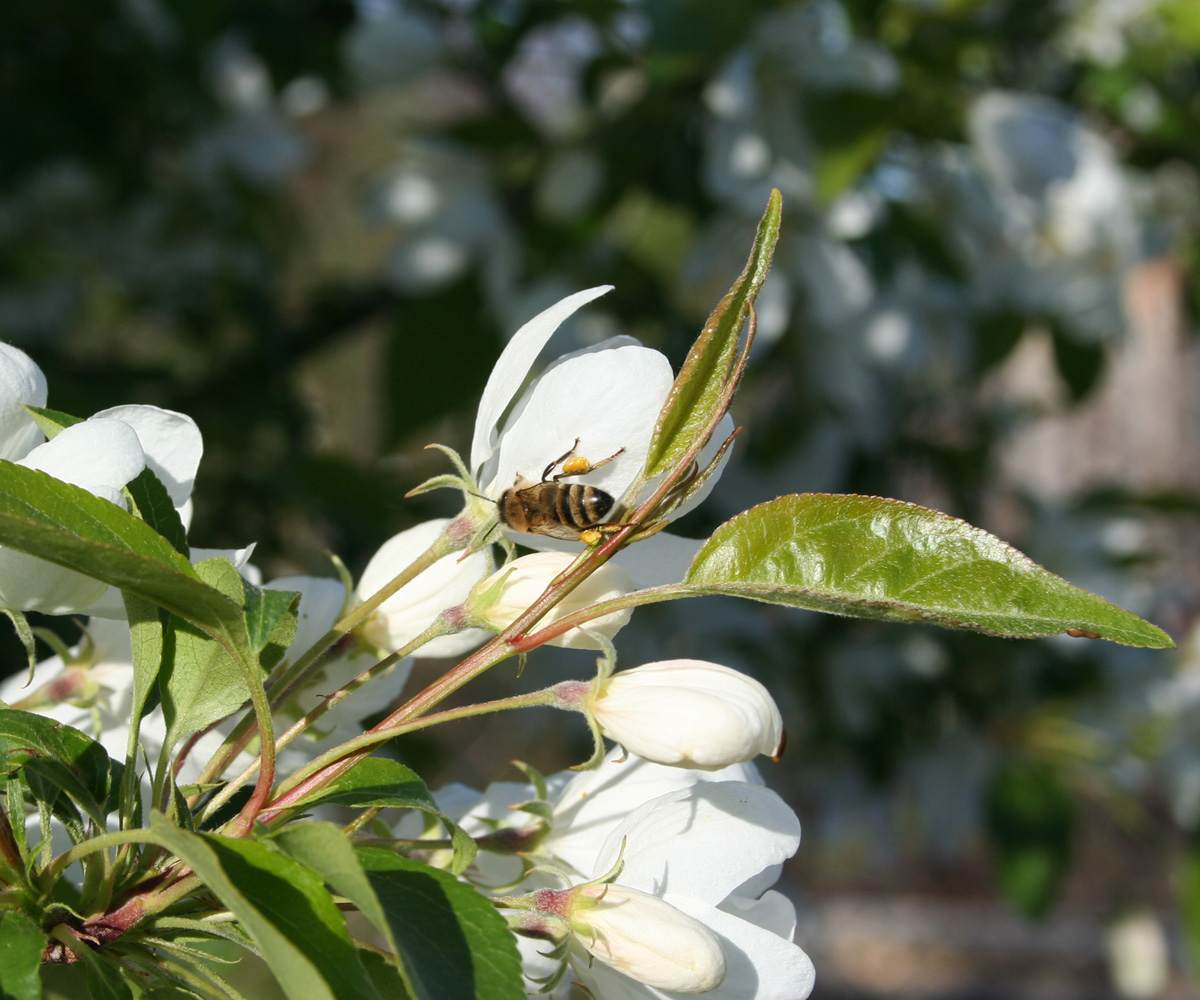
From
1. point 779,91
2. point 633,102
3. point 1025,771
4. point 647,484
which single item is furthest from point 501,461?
point 1025,771

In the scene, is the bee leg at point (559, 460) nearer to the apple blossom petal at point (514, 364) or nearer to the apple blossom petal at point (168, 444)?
the apple blossom petal at point (514, 364)

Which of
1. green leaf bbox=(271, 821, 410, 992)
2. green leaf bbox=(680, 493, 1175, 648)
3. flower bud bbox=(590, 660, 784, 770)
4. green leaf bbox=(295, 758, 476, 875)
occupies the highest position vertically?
green leaf bbox=(680, 493, 1175, 648)

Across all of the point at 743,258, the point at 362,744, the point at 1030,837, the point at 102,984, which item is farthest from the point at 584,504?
the point at 1030,837

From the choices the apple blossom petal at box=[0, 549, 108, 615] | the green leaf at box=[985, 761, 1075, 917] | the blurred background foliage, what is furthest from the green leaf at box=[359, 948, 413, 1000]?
the green leaf at box=[985, 761, 1075, 917]

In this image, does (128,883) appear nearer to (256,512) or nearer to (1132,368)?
(256,512)

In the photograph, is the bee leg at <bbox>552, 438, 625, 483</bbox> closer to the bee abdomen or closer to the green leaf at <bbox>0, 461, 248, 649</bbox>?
the bee abdomen

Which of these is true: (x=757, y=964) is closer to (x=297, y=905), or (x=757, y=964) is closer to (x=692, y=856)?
(x=692, y=856)
